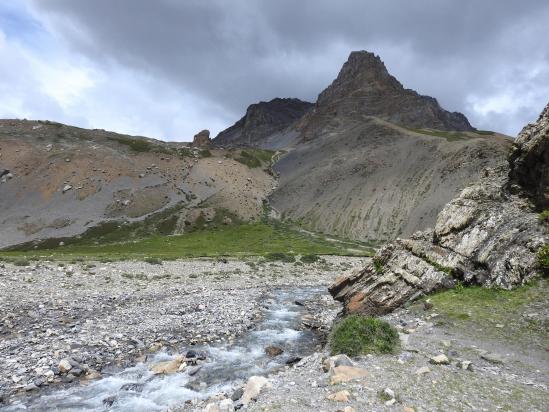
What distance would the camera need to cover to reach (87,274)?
54.8 meters

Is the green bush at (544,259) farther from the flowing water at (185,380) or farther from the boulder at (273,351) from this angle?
the boulder at (273,351)

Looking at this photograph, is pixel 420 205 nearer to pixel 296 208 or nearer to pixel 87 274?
pixel 296 208

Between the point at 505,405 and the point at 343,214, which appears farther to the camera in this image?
the point at 343,214

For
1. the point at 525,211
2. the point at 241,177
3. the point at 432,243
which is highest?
the point at 241,177

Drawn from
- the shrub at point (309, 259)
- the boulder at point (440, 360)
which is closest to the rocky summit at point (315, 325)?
the boulder at point (440, 360)

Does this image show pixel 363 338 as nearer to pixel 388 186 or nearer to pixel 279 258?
pixel 279 258

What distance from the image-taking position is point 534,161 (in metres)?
32.3

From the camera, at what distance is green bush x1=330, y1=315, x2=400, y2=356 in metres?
19.7

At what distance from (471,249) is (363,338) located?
46.9ft

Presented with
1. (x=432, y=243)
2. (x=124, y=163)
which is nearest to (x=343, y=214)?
(x=124, y=163)

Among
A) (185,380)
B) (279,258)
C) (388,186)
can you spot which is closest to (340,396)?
(185,380)

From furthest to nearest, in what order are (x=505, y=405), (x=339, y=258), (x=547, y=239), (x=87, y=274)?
(x=339, y=258) → (x=87, y=274) → (x=547, y=239) → (x=505, y=405)

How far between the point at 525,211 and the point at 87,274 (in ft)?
161

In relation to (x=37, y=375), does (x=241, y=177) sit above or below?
above
